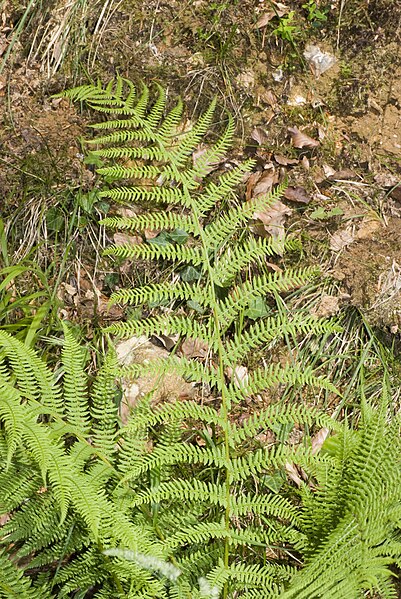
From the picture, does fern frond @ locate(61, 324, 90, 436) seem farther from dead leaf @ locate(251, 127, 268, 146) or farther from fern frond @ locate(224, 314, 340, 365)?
dead leaf @ locate(251, 127, 268, 146)

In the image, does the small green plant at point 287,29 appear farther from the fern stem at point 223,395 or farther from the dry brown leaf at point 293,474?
the dry brown leaf at point 293,474

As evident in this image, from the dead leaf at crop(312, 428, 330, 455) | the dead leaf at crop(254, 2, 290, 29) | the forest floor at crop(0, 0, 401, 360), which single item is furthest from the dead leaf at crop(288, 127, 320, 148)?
the dead leaf at crop(312, 428, 330, 455)

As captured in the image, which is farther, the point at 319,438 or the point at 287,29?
the point at 287,29

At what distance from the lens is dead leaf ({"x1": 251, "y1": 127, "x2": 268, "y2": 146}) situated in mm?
4277

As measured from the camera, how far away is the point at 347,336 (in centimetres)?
411

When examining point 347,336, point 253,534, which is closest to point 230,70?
point 347,336

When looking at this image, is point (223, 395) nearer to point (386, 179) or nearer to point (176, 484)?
point (176, 484)

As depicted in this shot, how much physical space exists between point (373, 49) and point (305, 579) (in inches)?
119

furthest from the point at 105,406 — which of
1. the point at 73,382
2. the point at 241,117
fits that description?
the point at 241,117

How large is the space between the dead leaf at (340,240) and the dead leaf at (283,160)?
0.50m

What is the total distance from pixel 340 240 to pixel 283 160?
1.87ft

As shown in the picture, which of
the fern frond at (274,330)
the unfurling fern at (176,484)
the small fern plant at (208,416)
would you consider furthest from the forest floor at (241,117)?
the fern frond at (274,330)

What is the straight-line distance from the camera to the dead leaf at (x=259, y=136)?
428cm

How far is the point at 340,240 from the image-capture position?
4.20 meters
